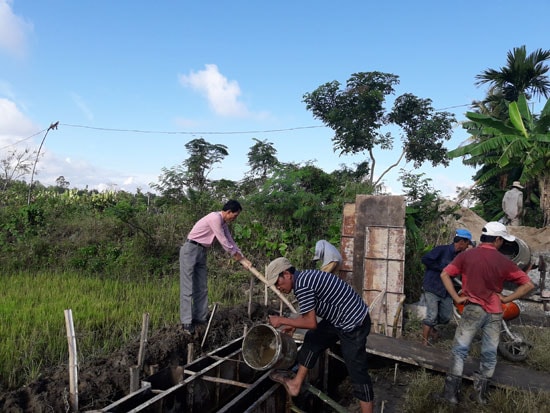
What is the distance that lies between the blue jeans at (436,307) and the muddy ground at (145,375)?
0.68 meters

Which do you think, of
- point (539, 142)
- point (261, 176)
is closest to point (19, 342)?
point (261, 176)

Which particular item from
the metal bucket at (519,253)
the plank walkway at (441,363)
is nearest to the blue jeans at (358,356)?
the plank walkway at (441,363)

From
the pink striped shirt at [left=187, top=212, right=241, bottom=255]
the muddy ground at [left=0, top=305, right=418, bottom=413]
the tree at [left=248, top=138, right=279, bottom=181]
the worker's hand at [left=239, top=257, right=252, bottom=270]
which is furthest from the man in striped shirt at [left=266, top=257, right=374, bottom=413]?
the tree at [left=248, top=138, right=279, bottom=181]

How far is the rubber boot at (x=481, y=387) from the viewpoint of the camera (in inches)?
141

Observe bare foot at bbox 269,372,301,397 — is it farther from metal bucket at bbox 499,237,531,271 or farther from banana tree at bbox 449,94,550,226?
banana tree at bbox 449,94,550,226

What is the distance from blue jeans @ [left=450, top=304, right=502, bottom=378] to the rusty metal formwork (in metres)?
1.86

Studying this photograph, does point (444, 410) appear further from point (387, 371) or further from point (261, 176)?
point (261, 176)

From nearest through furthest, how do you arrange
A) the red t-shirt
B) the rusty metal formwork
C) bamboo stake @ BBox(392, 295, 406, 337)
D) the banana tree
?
the red t-shirt
bamboo stake @ BBox(392, 295, 406, 337)
the rusty metal formwork
the banana tree

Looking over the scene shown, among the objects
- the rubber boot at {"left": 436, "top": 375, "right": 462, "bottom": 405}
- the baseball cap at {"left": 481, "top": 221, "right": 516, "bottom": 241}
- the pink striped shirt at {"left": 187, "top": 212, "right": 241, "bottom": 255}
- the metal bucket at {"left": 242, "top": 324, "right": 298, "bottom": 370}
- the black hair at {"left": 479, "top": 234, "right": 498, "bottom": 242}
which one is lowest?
the rubber boot at {"left": 436, "top": 375, "right": 462, "bottom": 405}

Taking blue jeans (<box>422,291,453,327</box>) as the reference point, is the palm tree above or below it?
above

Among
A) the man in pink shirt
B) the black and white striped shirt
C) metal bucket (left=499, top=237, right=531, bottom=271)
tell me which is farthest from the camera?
metal bucket (left=499, top=237, right=531, bottom=271)

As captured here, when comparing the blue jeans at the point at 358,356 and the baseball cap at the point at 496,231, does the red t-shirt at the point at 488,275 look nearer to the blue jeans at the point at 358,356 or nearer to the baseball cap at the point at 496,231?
the baseball cap at the point at 496,231

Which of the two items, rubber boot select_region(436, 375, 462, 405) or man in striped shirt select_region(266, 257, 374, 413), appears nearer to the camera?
man in striped shirt select_region(266, 257, 374, 413)

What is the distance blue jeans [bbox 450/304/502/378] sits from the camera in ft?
11.6
